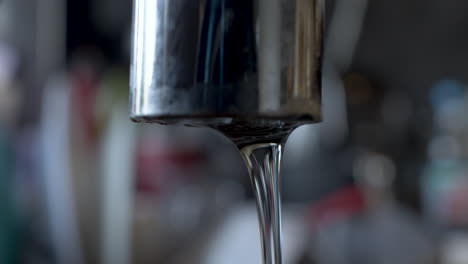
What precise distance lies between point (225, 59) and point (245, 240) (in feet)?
2.32

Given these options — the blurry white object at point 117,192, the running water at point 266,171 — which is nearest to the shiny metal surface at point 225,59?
the running water at point 266,171

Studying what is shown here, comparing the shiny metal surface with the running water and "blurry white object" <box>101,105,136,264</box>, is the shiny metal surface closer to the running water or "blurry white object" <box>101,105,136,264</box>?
the running water

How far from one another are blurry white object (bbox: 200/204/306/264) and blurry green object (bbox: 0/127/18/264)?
0.85 ft

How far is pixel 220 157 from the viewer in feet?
3.50

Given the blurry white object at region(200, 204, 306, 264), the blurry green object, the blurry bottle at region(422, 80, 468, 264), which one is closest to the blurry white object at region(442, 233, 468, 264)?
the blurry bottle at region(422, 80, 468, 264)

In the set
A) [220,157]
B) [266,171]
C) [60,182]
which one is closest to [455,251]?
[220,157]

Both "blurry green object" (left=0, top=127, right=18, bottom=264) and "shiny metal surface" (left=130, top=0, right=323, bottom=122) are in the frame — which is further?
"blurry green object" (left=0, top=127, right=18, bottom=264)

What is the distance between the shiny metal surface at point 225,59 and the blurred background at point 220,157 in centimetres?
61

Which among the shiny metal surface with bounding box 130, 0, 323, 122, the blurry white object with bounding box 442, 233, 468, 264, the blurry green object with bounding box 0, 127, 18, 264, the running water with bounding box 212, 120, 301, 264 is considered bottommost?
the blurry white object with bounding box 442, 233, 468, 264

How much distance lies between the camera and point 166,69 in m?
0.13

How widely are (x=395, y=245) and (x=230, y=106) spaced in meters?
0.71

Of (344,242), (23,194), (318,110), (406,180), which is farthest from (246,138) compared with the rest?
(406,180)

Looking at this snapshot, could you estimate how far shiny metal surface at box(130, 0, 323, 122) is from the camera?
127mm

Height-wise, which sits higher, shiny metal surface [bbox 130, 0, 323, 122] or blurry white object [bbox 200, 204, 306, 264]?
shiny metal surface [bbox 130, 0, 323, 122]
